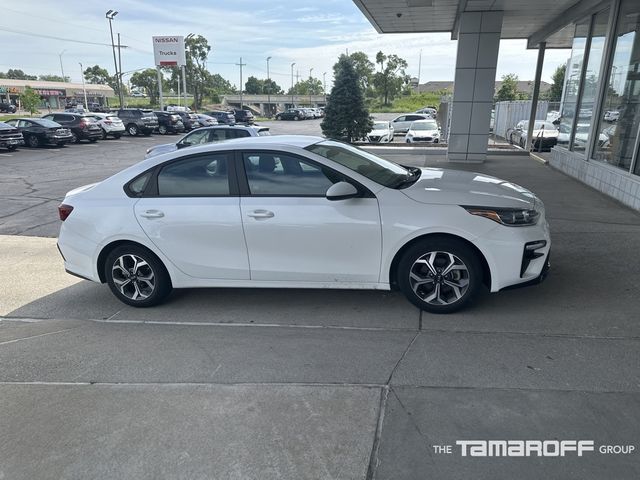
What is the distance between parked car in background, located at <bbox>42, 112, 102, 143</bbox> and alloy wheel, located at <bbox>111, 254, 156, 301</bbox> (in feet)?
81.4

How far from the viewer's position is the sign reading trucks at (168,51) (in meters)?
50.2

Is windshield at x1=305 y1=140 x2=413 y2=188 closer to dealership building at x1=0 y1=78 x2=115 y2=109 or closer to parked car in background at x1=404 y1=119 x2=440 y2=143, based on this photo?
parked car in background at x1=404 y1=119 x2=440 y2=143

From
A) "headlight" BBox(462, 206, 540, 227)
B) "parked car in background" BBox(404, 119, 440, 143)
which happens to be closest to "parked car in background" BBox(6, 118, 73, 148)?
"parked car in background" BBox(404, 119, 440, 143)

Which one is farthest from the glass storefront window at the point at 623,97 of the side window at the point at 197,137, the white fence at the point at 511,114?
the white fence at the point at 511,114

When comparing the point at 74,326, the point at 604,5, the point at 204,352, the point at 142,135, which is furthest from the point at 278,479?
the point at 142,135

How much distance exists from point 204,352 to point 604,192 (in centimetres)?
881

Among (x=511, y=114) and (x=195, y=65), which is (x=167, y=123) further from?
(x=195, y=65)

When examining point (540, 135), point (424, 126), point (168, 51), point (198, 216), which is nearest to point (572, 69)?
point (540, 135)

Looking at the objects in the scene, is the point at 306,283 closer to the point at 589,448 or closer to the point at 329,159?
the point at 329,159

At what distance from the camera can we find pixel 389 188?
14.2 feet

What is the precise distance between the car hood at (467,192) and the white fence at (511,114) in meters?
19.3

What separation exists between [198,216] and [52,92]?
100164mm

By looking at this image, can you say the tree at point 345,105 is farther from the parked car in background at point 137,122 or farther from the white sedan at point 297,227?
the white sedan at point 297,227

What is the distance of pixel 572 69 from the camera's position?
44.0ft
